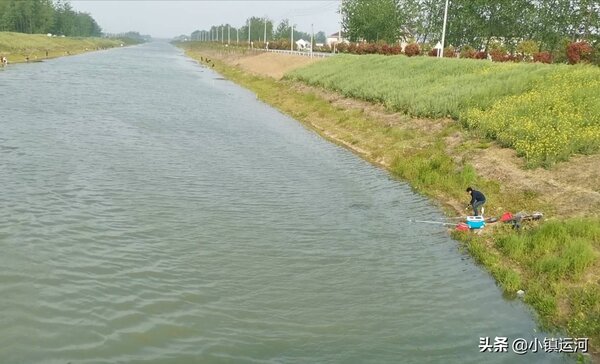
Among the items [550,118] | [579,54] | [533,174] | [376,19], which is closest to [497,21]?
[376,19]

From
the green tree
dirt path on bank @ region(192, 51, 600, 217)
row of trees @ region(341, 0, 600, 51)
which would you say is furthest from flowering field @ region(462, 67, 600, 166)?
the green tree

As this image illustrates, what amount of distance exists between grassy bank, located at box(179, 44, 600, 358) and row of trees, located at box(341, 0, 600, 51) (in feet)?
135

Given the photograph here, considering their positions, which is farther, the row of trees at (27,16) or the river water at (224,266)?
the row of trees at (27,16)

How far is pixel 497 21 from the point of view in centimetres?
7281

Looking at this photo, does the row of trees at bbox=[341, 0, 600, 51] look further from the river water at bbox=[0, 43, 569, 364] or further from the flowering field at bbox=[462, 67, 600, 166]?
the river water at bbox=[0, 43, 569, 364]

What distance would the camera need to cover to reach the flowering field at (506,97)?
2053 centimetres

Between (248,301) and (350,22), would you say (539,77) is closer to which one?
(248,301)

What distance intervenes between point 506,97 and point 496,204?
1160 cm

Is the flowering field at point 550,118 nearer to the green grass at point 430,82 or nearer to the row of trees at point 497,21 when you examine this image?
the green grass at point 430,82

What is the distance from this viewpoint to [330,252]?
1396 centimetres

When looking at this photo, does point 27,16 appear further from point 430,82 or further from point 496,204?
point 496,204

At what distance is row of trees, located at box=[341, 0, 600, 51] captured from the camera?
214 feet

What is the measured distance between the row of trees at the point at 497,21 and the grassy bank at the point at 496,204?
1622 inches

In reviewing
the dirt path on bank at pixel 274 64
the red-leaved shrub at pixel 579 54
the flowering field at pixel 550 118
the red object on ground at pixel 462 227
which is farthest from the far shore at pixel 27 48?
the red object on ground at pixel 462 227
